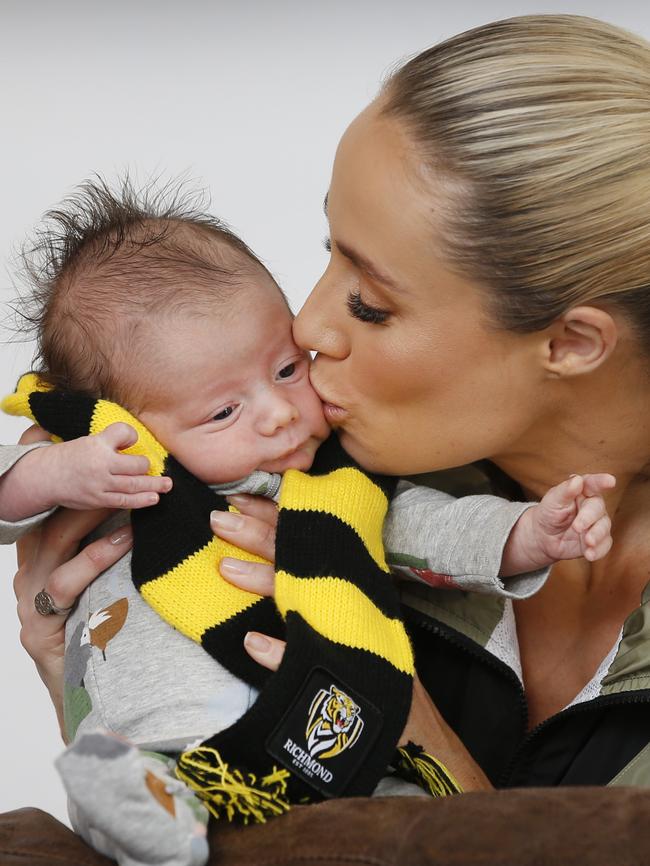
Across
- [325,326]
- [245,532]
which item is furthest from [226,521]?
[325,326]

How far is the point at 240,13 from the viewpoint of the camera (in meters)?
3.48

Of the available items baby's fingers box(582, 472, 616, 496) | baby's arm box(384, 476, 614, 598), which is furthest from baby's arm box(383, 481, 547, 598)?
baby's fingers box(582, 472, 616, 496)

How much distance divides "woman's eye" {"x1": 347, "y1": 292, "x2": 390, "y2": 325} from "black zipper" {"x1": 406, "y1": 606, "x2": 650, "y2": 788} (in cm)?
43

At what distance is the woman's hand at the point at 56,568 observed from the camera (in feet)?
5.50

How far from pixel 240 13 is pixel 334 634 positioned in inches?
94.5

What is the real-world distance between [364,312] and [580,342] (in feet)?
0.90

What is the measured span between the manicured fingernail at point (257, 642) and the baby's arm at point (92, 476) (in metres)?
0.20

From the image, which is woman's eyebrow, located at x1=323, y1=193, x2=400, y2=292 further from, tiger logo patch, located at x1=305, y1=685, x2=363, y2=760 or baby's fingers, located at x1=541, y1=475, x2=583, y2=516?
tiger logo patch, located at x1=305, y1=685, x2=363, y2=760

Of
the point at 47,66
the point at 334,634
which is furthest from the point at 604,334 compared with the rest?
the point at 47,66

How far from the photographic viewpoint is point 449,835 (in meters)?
1.22

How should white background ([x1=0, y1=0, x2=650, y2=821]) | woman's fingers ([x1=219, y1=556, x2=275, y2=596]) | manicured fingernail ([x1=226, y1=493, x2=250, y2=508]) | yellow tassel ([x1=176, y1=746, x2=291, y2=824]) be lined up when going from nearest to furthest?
yellow tassel ([x1=176, y1=746, x2=291, y2=824]), woman's fingers ([x1=219, y1=556, x2=275, y2=596]), manicured fingernail ([x1=226, y1=493, x2=250, y2=508]), white background ([x1=0, y1=0, x2=650, y2=821])

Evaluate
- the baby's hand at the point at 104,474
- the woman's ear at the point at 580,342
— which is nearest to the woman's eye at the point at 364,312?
Answer: the woman's ear at the point at 580,342

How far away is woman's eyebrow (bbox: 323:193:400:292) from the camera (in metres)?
1.59

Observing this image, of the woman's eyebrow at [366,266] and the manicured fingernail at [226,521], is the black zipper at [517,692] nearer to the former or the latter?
the manicured fingernail at [226,521]
